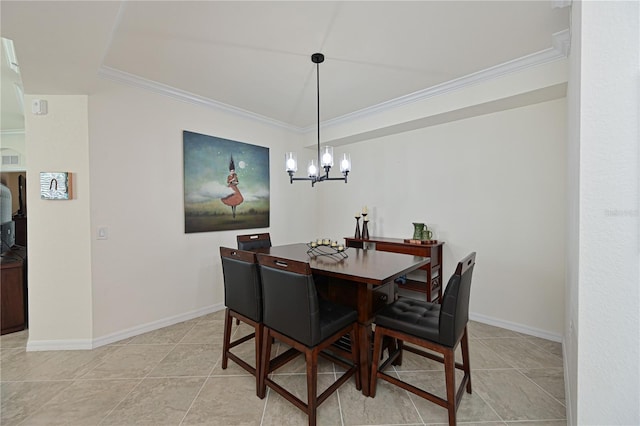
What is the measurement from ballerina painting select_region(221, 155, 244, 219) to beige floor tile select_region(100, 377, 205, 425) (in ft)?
6.51

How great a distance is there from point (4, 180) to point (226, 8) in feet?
19.0

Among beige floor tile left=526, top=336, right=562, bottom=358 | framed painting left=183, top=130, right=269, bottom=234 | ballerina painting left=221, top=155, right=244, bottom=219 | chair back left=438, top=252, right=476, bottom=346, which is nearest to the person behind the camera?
chair back left=438, top=252, right=476, bottom=346

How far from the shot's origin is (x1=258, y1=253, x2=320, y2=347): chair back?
5.07 ft

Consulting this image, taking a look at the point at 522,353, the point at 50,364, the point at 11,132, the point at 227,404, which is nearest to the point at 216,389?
the point at 227,404

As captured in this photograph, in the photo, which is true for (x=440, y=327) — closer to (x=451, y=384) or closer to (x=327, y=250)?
(x=451, y=384)

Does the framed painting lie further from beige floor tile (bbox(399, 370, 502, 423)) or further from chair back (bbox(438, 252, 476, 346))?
chair back (bbox(438, 252, 476, 346))

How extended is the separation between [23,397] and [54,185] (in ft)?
5.48

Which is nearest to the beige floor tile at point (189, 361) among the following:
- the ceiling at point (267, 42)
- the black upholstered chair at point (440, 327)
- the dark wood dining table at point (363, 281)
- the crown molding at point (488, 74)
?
the dark wood dining table at point (363, 281)

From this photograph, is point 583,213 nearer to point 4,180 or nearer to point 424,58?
point 424,58

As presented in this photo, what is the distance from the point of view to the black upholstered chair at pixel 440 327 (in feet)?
4.86

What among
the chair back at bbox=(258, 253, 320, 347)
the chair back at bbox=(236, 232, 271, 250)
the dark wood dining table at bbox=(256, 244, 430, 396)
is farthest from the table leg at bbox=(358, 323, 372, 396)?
the chair back at bbox=(236, 232, 271, 250)

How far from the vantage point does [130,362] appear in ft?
7.36

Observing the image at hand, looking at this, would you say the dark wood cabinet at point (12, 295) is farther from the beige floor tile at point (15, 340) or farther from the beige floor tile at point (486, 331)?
the beige floor tile at point (486, 331)

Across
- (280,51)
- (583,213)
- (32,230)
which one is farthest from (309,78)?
(32,230)
